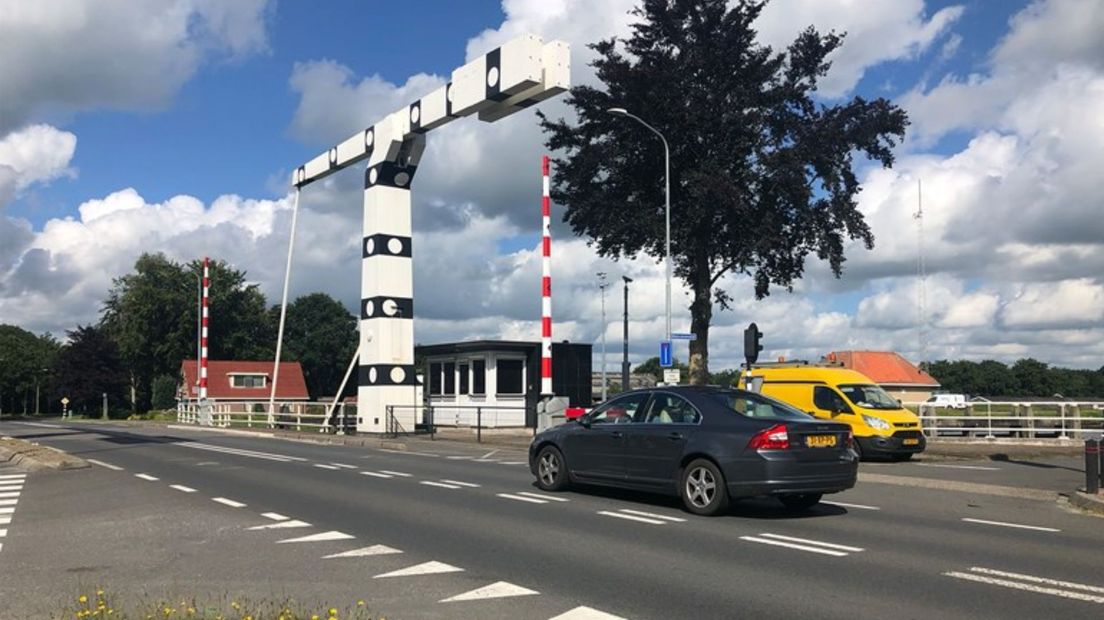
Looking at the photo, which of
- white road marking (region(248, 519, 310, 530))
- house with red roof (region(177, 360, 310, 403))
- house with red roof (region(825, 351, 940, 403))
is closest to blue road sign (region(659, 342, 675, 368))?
white road marking (region(248, 519, 310, 530))

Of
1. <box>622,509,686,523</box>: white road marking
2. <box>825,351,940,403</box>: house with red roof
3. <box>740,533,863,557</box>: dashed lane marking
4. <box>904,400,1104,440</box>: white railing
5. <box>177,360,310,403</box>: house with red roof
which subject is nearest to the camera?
<box>740,533,863,557</box>: dashed lane marking

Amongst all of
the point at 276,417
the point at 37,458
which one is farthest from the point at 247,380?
the point at 37,458

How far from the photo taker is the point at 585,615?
6105 mm

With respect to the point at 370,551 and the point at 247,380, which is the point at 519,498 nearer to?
the point at 370,551

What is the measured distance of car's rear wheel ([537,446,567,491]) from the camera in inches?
505

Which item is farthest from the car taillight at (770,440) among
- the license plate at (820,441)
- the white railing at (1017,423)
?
the white railing at (1017,423)

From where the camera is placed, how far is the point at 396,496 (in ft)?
41.8

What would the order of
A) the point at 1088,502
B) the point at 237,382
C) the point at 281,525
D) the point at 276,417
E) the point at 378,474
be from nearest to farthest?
the point at 281,525 < the point at 1088,502 < the point at 378,474 < the point at 276,417 < the point at 237,382

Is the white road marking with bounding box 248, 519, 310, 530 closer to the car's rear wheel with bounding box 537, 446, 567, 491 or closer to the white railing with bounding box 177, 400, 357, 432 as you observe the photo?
the car's rear wheel with bounding box 537, 446, 567, 491

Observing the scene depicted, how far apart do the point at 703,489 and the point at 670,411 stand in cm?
114

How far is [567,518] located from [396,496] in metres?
3.24

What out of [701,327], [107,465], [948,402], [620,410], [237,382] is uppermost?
[701,327]

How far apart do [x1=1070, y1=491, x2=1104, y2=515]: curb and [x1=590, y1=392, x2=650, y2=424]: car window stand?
18.7 ft

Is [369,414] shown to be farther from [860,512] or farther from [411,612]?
[411,612]
